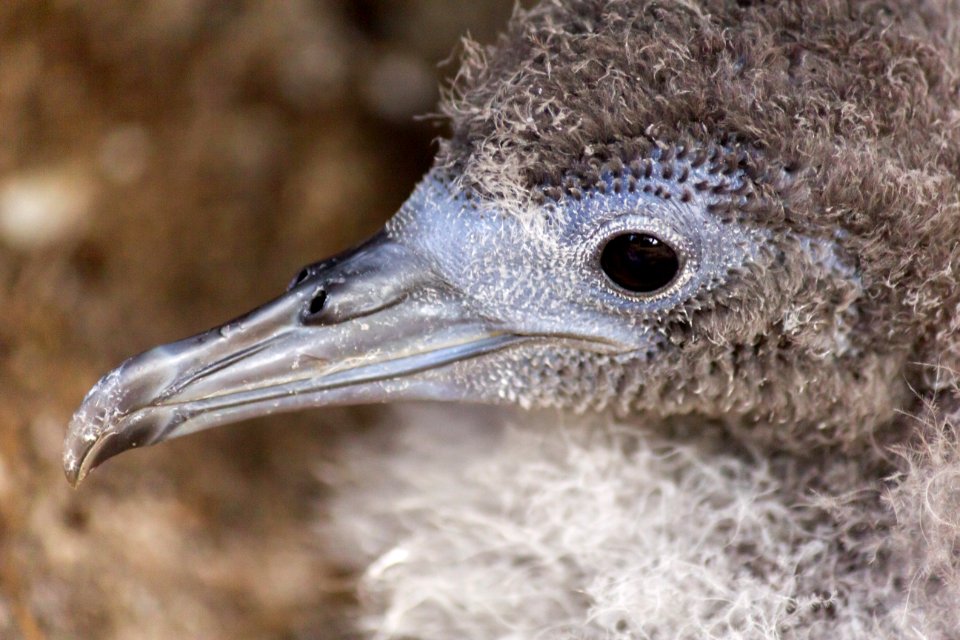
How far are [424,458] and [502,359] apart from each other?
0.69m

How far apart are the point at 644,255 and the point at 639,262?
12 mm

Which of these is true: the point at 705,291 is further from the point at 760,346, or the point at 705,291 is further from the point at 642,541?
the point at 642,541

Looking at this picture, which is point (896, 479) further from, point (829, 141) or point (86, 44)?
point (86, 44)

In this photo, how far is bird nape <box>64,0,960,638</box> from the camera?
1.31 m

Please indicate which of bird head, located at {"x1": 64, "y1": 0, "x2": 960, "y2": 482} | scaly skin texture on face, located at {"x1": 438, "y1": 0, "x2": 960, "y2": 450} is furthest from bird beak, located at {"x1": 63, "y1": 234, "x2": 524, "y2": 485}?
scaly skin texture on face, located at {"x1": 438, "y1": 0, "x2": 960, "y2": 450}

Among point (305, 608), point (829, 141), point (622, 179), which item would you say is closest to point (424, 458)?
point (305, 608)

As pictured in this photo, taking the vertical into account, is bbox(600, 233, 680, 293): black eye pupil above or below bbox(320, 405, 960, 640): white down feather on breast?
above

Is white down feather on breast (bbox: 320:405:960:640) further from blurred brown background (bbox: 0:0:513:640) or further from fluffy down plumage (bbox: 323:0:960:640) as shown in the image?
blurred brown background (bbox: 0:0:513:640)

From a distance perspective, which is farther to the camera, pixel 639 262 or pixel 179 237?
pixel 179 237

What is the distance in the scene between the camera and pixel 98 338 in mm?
2008

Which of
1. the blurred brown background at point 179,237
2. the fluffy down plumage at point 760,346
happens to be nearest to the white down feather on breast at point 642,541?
the fluffy down plumage at point 760,346

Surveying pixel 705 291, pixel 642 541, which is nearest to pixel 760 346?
pixel 705 291

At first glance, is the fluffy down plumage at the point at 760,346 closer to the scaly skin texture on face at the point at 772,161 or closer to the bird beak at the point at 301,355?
the scaly skin texture on face at the point at 772,161

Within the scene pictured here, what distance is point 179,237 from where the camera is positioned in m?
2.22
